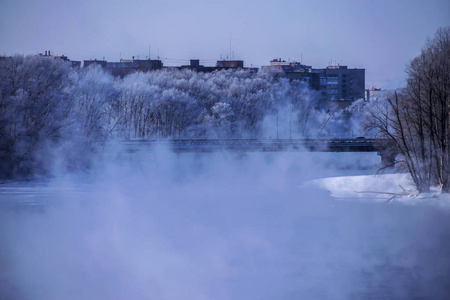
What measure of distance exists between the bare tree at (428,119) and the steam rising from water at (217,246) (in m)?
1.92

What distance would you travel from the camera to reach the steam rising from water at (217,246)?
8.74m

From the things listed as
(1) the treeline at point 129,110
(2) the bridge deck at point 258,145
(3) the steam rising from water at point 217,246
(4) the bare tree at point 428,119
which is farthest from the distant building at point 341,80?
(3) the steam rising from water at point 217,246

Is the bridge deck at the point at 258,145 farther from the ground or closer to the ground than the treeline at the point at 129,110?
closer to the ground

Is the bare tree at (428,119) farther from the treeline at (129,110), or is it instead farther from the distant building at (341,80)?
the distant building at (341,80)

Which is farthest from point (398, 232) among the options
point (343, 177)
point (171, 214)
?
point (343, 177)

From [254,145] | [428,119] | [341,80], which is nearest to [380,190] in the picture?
[428,119]

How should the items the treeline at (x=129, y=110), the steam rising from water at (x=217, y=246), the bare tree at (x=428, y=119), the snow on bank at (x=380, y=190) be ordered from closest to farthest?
the steam rising from water at (x=217, y=246) → the snow on bank at (x=380, y=190) → the bare tree at (x=428, y=119) → the treeline at (x=129, y=110)

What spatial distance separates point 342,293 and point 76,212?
822cm

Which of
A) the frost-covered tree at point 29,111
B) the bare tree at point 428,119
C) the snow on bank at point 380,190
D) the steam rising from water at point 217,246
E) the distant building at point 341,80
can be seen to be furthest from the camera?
the distant building at point 341,80

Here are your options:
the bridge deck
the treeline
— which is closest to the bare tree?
the bridge deck

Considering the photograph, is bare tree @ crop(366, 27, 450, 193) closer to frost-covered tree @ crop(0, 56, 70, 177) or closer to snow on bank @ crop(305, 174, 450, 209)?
snow on bank @ crop(305, 174, 450, 209)

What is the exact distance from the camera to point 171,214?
14.4 meters

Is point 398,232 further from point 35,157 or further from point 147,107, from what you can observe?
point 147,107

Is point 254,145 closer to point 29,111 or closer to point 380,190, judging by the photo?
point 380,190
